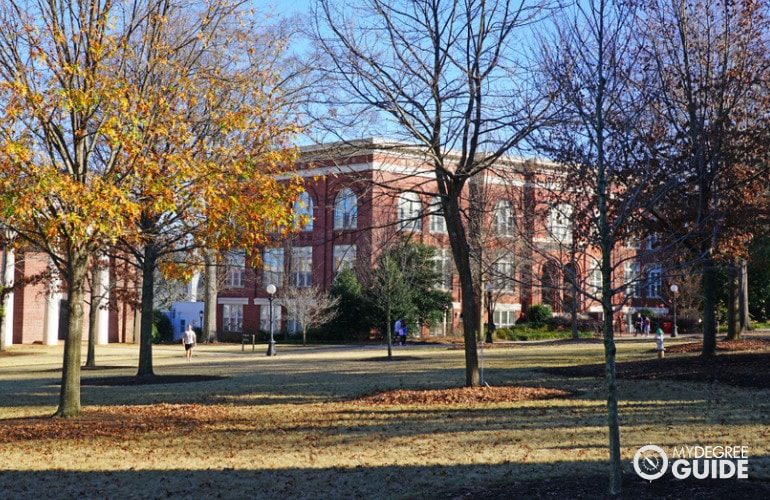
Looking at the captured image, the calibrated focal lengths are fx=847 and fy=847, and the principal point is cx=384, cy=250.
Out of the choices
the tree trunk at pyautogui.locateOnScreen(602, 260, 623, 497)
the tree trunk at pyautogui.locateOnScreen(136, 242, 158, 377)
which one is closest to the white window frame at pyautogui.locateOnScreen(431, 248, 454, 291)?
the tree trunk at pyautogui.locateOnScreen(136, 242, 158, 377)

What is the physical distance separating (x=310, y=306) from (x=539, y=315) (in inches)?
654

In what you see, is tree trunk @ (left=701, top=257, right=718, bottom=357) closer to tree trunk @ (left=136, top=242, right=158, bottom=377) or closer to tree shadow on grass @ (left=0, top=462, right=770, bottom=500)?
tree trunk @ (left=136, top=242, right=158, bottom=377)

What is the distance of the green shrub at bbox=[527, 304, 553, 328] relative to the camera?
54875 millimetres

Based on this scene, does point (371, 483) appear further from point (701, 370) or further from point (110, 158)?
point (701, 370)

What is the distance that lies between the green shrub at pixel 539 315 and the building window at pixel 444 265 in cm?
787

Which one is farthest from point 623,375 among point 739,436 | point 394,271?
point 394,271

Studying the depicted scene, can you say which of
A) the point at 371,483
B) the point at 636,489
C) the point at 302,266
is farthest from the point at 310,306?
the point at 636,489

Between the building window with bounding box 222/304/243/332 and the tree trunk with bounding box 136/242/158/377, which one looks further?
the building window with bounding box 222/304/243/332

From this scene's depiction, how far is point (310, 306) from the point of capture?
4681cm

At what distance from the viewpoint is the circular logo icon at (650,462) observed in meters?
8.42

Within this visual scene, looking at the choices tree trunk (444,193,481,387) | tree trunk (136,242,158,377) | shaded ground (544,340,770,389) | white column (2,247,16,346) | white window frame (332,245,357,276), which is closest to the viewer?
tree trunk (444,193,481,387)

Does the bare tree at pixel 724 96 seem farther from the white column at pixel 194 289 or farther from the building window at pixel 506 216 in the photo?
the white column at pixel 194 289

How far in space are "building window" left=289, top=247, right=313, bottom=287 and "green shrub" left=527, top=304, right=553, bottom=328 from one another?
48.0ft

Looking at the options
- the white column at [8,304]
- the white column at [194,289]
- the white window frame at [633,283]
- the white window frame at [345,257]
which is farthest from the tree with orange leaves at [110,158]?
the white column at [194,289]
